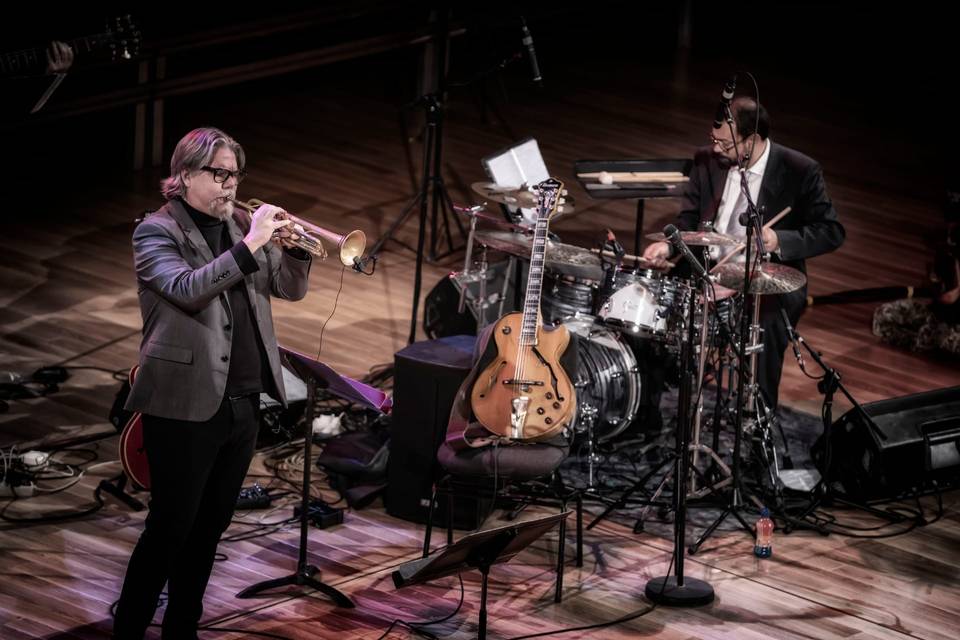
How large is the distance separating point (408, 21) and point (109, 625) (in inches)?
340

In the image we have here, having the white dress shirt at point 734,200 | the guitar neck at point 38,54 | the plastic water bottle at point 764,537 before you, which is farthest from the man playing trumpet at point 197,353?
the guitar neck at point 38,54

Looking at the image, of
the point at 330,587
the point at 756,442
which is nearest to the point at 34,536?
the point at 330,587

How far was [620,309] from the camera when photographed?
6441 mm

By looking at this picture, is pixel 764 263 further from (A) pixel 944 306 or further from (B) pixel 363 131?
(B) pixel 363 131

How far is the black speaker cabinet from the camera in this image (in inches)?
237

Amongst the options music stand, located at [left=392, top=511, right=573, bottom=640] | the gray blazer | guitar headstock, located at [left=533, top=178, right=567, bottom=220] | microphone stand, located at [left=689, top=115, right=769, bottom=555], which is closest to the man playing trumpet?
the gray blazer

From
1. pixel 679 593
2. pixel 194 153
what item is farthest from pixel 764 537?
pixel 194 153

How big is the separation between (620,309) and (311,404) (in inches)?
69.8

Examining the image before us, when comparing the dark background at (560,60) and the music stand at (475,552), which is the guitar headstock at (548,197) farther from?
the dark background at (560,60)

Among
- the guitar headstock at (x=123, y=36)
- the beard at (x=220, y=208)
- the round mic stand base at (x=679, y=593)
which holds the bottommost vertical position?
the round mic stand base at (x=679, y=593)

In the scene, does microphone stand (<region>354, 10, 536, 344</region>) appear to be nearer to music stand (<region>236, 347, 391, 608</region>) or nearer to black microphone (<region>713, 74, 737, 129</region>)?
black microphone (<region>713, 74, 737, 129</region>)

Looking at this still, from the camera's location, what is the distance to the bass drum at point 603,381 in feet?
21.7

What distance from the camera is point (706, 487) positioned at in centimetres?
646

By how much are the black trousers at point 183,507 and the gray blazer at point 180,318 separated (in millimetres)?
84
